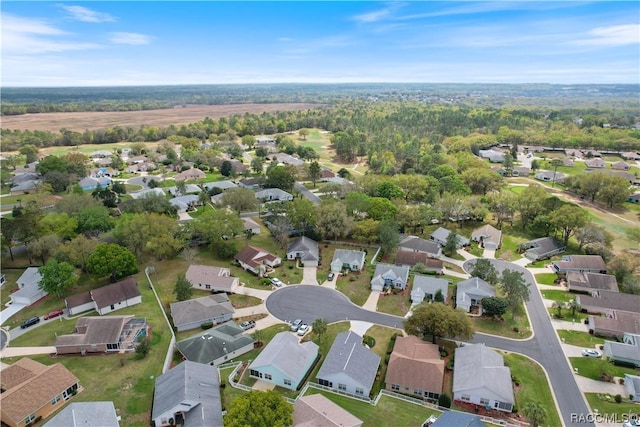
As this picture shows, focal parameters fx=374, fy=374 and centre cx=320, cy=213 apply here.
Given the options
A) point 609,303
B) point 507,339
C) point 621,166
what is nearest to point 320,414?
point 507,339

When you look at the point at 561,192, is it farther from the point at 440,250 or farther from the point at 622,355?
the point at 622,355

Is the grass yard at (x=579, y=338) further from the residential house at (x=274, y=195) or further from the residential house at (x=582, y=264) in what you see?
the residential house at (x=274, y=195)

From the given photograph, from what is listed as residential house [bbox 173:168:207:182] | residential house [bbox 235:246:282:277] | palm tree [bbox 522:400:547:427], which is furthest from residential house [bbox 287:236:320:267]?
residential house [bbox 173:168:207:182]

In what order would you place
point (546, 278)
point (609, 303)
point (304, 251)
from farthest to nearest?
point (304, 251) < point (546, 278) < point (609, 303)

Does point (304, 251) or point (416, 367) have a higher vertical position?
point (304, 251)

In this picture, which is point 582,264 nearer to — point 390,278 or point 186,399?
point 390,278

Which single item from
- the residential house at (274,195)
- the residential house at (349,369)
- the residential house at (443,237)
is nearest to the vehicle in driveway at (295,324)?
the residential house at (349,369)

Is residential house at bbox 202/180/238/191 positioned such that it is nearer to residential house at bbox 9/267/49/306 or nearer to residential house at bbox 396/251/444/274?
residential house at bbox 9/267/49/306
